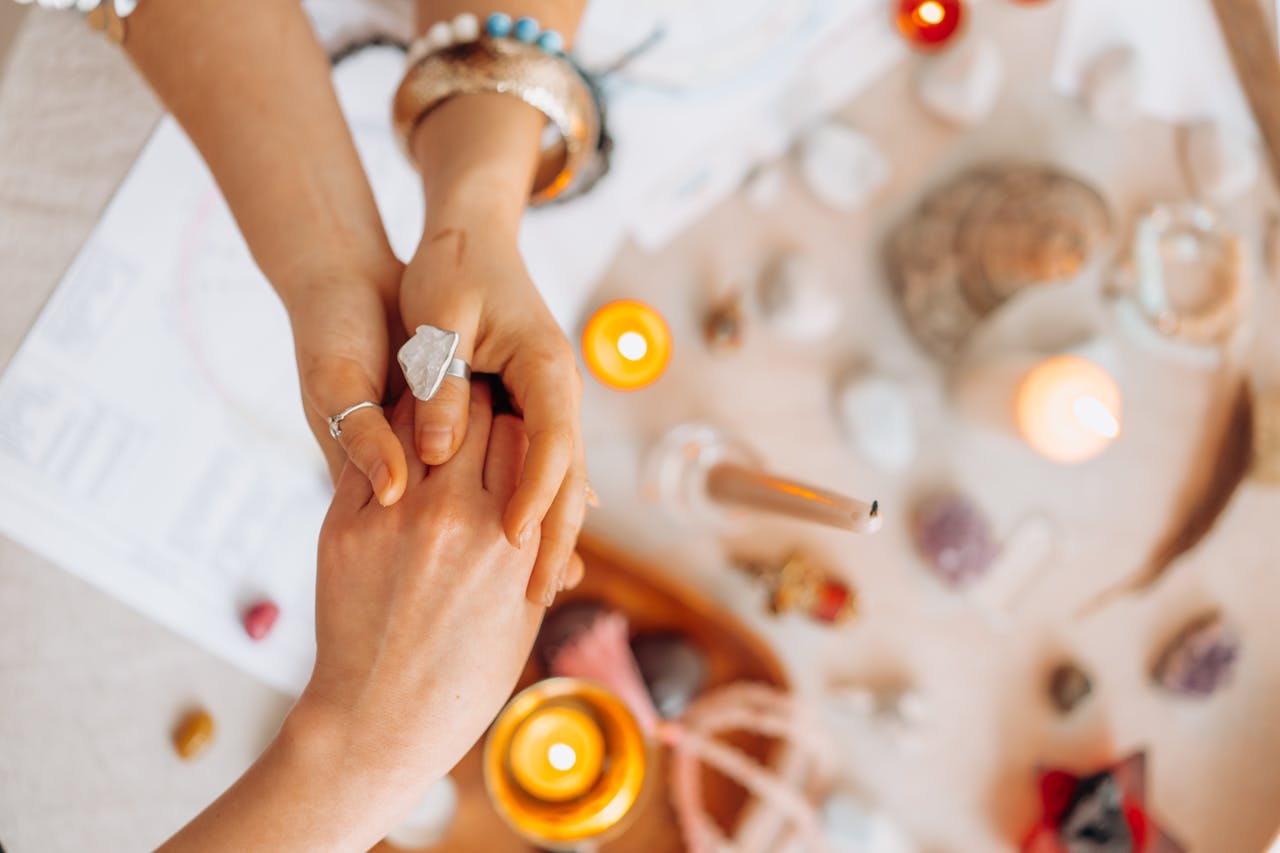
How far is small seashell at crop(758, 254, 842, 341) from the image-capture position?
0.69m

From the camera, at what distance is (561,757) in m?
0.59

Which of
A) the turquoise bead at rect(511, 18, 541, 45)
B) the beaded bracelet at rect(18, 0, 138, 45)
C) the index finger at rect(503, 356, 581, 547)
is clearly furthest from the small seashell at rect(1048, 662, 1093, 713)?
the beaded bracelet at rect(18, 0, 138, 45)

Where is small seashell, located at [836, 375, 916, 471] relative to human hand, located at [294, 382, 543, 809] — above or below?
below

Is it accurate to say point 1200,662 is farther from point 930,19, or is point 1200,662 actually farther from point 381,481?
point 381,481

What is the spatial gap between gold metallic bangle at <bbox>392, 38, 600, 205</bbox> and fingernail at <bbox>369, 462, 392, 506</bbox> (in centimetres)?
23

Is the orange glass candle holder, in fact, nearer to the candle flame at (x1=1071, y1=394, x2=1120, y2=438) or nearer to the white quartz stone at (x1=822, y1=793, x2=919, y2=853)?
the white quartz stone at (x1=822, y1=793, x2=919, y2=853)

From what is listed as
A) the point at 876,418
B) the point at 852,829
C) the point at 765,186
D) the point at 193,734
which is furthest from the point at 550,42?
the point at 852,829

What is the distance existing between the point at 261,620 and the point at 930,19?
66 cm

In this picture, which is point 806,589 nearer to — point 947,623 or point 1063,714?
point 947,623

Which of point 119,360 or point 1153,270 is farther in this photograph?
point 1153,270

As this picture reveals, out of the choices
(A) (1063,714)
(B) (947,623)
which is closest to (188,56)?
(B) (947,623)

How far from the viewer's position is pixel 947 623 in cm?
71

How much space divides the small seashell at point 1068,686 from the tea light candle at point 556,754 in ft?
1.19

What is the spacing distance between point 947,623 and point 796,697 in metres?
0.13
